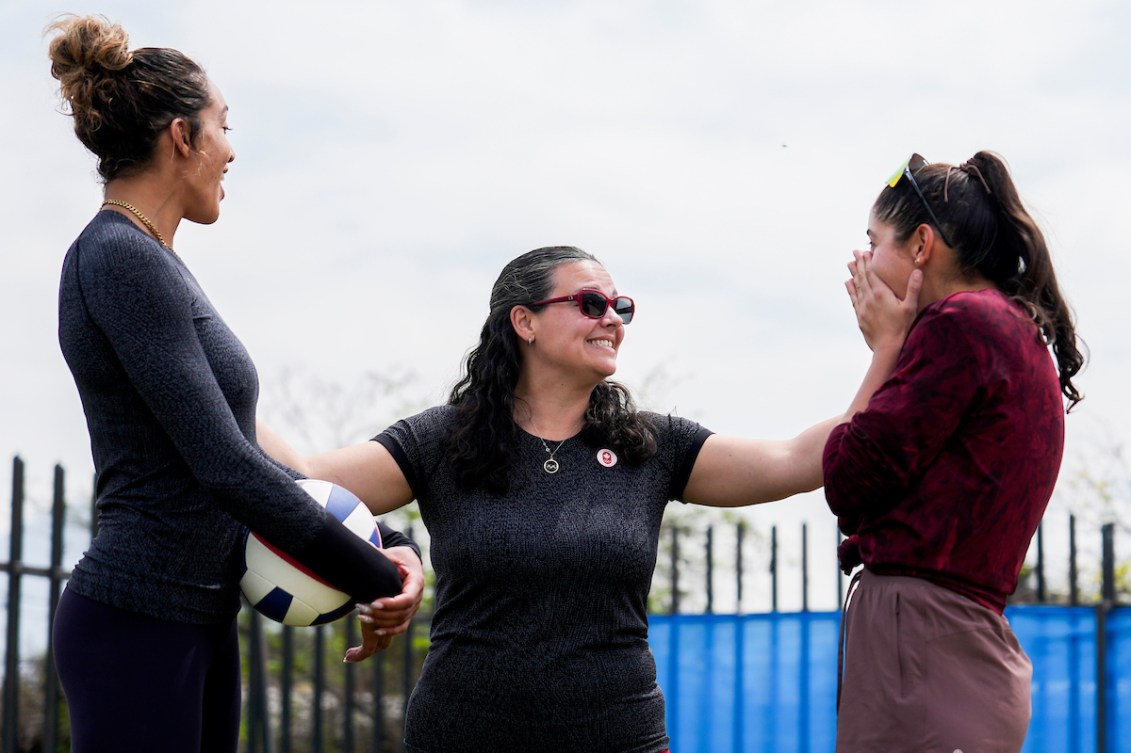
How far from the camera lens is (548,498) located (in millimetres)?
3648

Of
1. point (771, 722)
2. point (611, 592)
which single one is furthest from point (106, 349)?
point (771, 722)

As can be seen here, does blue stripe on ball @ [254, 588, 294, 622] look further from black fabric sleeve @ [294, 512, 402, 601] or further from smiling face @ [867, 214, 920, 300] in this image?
smiling face @ [867, 214, 920, 300]

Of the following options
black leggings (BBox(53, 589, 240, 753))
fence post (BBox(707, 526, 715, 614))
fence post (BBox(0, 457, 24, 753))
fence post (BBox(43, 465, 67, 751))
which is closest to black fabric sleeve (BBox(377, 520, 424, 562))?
black leggings (BBox(53, 589, 240, 753))

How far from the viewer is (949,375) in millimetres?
2822

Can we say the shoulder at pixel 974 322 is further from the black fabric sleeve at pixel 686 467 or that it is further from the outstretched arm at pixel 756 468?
the black fabric sleeve at pixel 686 467

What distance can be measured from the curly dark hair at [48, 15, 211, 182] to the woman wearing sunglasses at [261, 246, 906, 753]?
1.07 meters

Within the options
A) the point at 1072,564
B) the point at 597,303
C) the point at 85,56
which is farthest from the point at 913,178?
the point at 1072,564

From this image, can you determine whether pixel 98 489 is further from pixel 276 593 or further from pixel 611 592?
pixel 611 592

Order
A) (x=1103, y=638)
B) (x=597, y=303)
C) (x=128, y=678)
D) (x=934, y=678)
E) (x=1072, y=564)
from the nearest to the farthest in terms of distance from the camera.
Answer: (x=128, y=678)
(x=934, y=678)
(x=597, y=303)
(x=1103, y=638)
(x=1072, y=564)

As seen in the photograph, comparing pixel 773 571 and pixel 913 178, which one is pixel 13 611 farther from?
pixel 913 178

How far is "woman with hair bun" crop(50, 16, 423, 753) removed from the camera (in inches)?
105

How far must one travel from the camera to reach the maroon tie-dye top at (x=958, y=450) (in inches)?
111

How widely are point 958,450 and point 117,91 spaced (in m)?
2.03

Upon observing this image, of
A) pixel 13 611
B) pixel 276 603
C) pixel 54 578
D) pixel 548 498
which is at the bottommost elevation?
pixel 13 611
